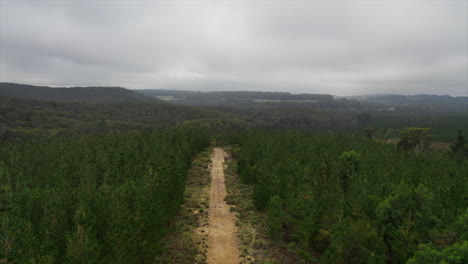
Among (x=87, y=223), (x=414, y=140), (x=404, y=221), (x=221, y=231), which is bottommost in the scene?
(x=221, y=231)

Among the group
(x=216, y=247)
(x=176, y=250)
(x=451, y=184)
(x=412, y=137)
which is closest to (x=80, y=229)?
(x=176, y=250)

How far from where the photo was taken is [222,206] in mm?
42406

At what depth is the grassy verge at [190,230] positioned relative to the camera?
26830mm

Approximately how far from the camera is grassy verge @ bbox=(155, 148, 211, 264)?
26.8 m

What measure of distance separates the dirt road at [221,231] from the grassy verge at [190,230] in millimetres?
882

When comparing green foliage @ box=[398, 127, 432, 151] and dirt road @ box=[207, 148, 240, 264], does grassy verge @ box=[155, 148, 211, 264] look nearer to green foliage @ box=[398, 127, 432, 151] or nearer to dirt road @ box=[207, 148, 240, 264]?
dirt road @ box=[207, 148, 240, 264]

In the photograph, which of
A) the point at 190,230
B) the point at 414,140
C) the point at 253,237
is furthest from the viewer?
the point at 414,140

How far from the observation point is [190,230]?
3328cm

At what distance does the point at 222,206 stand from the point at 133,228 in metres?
23.8

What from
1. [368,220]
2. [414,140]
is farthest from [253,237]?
[414,140]

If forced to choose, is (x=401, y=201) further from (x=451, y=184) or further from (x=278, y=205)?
(x=451, y=184)

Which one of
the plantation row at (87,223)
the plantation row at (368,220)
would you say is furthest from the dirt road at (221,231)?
the plantation row at (87,223)

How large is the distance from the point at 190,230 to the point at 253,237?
344 inches

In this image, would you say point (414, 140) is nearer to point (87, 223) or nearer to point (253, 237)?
point (253, 237)
